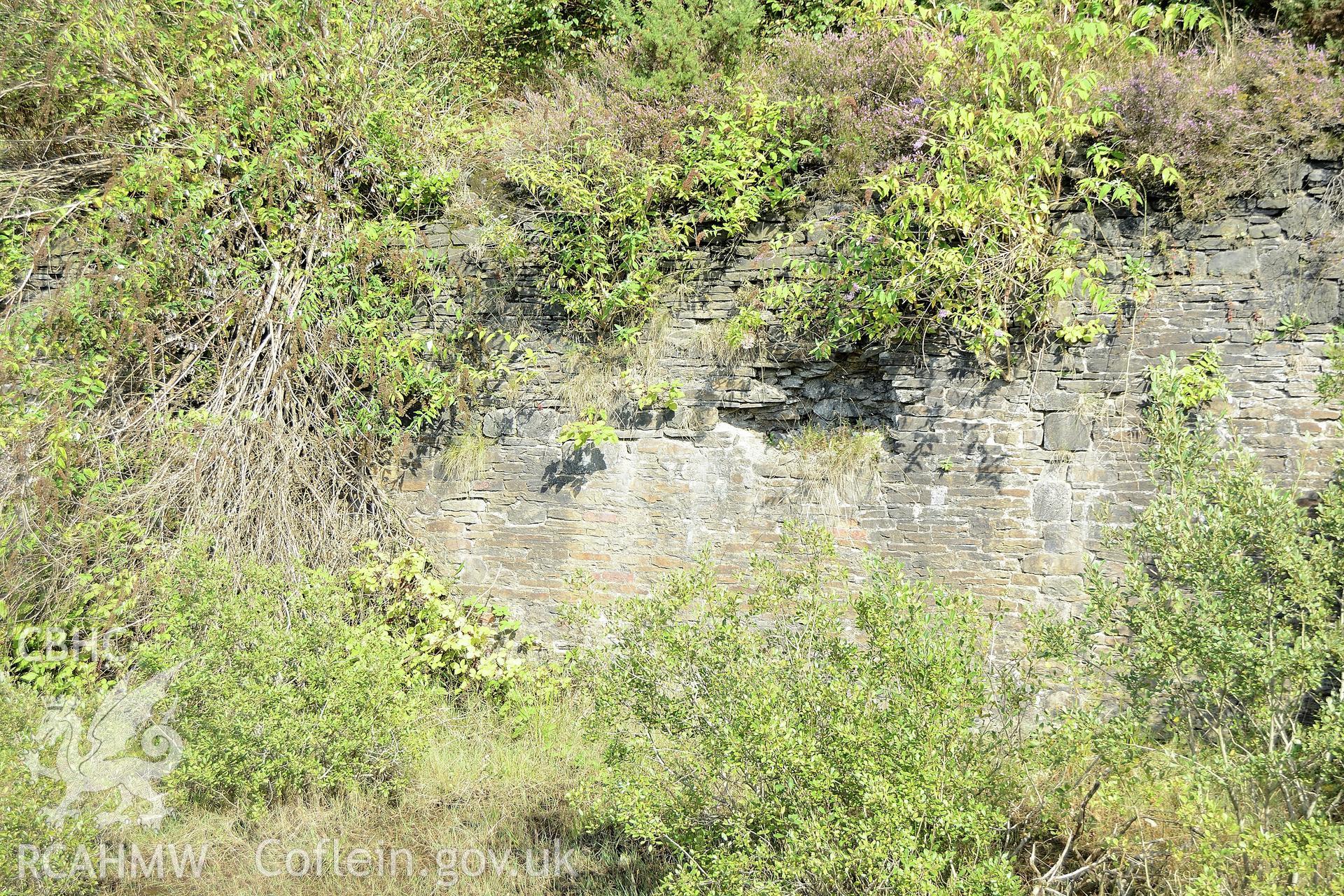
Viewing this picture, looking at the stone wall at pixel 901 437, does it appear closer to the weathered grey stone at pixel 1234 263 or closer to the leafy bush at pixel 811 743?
the weathered grey stone at pixel 1234 263

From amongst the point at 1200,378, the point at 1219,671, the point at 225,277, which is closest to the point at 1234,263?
the point at 1200,378

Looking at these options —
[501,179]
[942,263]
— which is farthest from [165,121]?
[942,263]

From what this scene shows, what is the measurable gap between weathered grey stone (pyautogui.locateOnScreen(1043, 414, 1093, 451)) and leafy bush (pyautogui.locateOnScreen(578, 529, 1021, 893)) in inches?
81.5

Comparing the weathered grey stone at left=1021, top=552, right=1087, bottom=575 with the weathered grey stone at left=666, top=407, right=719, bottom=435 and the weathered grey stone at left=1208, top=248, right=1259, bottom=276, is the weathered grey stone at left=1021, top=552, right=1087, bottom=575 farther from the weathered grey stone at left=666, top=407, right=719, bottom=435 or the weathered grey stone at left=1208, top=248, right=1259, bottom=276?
the weathered grey stone at left=666, top=407, right=719, bottom=435

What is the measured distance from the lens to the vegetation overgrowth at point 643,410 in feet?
10.5

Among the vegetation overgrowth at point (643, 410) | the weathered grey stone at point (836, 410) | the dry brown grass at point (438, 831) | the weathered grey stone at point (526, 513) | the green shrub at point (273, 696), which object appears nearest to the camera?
the vegetation overgrowth at point (643, 410)

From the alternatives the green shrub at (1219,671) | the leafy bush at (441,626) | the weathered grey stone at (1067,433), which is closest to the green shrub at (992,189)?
the weathered grey stone at (1067,433)

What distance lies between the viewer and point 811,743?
10.3ft

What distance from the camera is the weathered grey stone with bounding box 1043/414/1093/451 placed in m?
5.24

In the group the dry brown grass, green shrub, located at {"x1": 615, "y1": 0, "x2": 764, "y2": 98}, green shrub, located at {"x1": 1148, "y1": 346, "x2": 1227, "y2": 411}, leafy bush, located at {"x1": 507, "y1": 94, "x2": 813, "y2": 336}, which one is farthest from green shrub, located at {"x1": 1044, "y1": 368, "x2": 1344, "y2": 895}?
green shrub, located at {"x1": 615, "y1": 0, "x2": 764, "y2": 98}

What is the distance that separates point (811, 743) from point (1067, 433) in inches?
120

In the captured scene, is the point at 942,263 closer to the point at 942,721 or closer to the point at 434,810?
the point at 942,721

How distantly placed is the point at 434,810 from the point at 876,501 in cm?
316

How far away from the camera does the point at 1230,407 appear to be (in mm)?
5012
